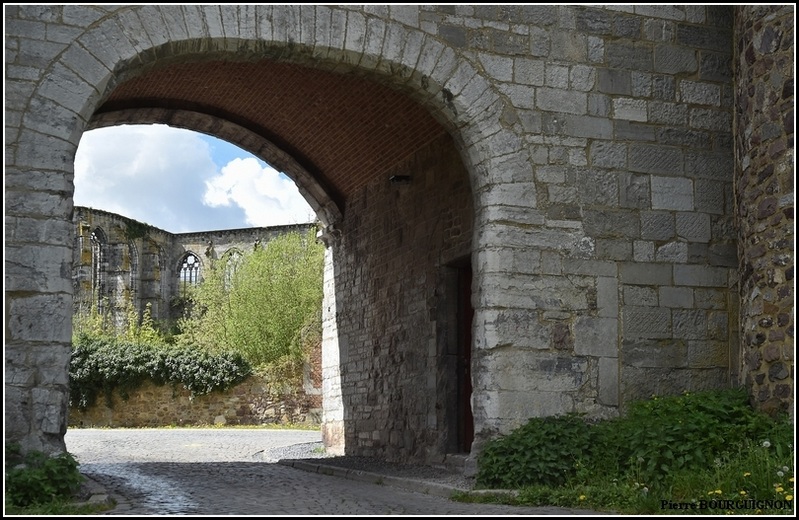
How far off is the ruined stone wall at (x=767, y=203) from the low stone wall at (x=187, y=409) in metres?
16.4

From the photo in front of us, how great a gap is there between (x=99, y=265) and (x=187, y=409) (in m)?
18.0

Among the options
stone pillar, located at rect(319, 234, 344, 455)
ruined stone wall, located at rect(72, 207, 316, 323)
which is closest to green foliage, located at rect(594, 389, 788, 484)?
stone pillar, located at rect(319, 234, 344, 455)

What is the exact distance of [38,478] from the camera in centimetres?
593

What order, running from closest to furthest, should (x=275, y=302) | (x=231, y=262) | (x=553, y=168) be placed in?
(x=553, y=168), (x=275, y=302), (x=231, y=262)

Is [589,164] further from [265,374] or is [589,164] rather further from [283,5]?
[265,374]

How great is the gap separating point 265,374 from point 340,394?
11422mm

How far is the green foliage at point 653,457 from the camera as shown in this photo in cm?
633

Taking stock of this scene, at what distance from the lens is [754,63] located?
798 centimetres

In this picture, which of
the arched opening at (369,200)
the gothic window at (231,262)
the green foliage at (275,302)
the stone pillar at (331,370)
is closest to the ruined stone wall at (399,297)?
the arched opening at (369,200)

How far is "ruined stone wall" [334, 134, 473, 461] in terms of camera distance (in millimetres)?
10094

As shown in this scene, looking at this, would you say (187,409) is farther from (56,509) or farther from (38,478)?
(56,509)

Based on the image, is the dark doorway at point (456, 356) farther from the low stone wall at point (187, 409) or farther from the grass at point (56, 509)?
the low stone wall at point (187, 409)

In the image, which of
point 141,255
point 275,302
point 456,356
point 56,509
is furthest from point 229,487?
point 141,255

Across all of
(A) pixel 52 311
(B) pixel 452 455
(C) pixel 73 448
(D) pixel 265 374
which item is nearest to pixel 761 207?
(B) pixel 452 455
